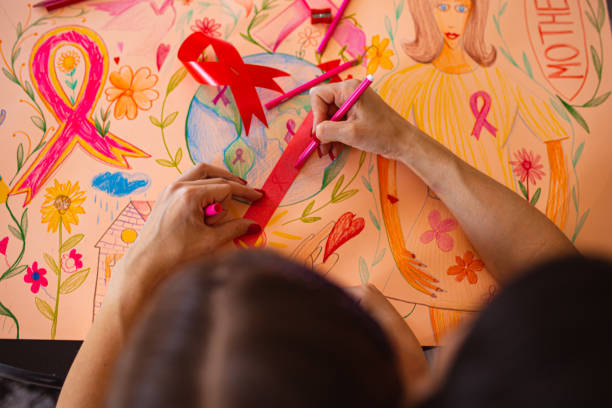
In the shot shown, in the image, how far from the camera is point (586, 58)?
29.2 inches

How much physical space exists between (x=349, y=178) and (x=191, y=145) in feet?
1.09

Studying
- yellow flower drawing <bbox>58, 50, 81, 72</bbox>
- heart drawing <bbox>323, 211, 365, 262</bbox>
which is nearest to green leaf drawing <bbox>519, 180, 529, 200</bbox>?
heart drawing <bbox>323, 211, 365, 262</bbox>

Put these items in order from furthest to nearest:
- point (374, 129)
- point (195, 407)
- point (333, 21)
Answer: point (333, 21) < point (374, 129) < point (195, 407)

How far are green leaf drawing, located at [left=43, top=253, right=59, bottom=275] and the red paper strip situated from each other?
348 millimetres

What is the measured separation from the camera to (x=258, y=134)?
0.74 metres

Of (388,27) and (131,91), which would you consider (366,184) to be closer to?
(388,27)

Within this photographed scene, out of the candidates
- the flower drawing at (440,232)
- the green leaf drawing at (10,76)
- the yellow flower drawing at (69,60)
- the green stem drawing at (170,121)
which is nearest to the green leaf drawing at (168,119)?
the green stem drawing at (170,121)

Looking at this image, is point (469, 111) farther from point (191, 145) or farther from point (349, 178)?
point (191, 145)

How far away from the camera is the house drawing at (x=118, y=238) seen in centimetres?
68

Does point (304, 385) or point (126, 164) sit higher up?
point (126, 164)

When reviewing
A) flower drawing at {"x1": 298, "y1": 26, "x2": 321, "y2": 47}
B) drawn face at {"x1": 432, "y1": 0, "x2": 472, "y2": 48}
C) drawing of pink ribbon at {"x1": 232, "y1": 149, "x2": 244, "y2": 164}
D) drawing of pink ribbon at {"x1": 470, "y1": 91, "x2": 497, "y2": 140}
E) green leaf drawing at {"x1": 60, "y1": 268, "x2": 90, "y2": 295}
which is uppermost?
flower drawing at {"x1": 298, "y1": 26, "x2": 321, "y2": 47}

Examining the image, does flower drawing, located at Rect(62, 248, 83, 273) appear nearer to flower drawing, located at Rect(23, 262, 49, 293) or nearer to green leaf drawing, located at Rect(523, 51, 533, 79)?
flower drawing, located at Rect(23, 262, 49, 293)

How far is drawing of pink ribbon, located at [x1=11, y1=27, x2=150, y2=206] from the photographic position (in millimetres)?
737

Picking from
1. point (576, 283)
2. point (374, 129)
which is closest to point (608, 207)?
point (374, 129)
